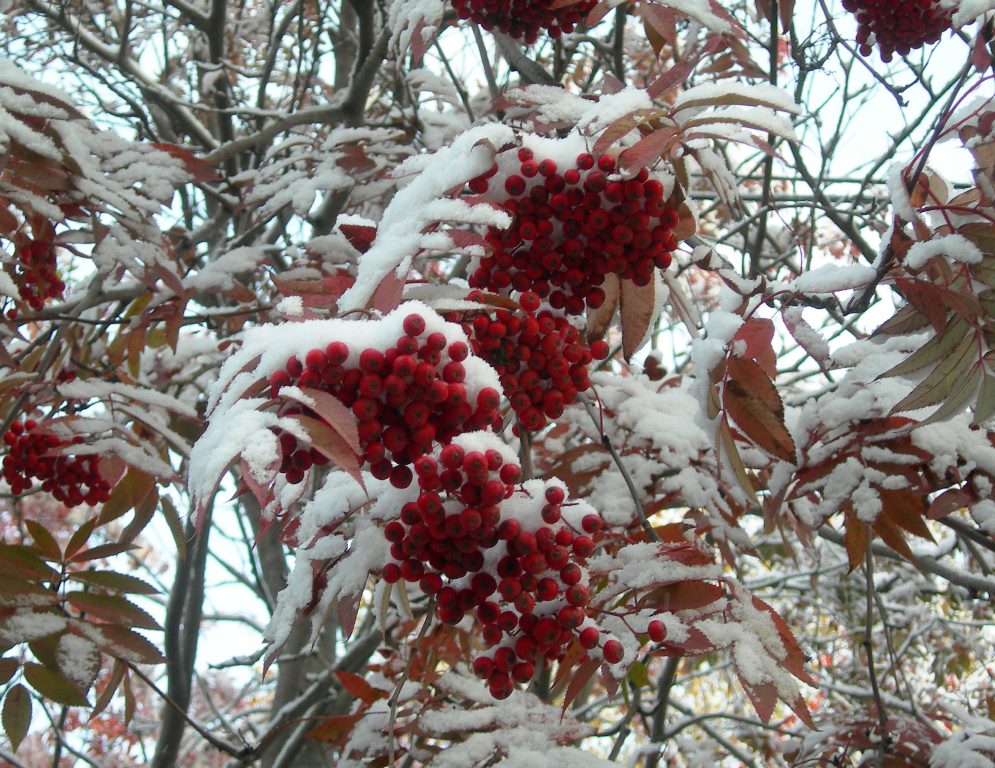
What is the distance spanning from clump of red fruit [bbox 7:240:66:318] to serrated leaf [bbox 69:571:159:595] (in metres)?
1.12

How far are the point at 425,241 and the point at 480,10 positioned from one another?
Answer: 1.32 metres

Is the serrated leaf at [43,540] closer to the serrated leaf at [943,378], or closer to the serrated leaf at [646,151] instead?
the serrated leaf at [646,151]

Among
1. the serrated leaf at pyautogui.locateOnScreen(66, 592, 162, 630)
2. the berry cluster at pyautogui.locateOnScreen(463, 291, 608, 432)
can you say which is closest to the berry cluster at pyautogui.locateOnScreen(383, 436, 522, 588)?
the berry cluster at pyautogui.locateOnScreen(463, 291, 608, 432)

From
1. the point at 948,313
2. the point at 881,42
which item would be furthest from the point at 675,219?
the point at 881,42

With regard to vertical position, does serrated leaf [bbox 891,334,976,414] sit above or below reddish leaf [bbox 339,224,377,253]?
below

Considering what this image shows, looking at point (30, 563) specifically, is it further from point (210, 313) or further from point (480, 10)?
point (480, 10)

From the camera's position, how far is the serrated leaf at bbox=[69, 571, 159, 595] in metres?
1.95

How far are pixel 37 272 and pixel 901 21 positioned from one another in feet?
9.08

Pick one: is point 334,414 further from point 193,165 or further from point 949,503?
point 193,165

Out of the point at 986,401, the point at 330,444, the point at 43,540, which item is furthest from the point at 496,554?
the point at 43,540

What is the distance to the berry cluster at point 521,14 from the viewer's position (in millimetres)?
2188

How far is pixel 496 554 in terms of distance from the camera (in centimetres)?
129

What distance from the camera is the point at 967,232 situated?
1.38m

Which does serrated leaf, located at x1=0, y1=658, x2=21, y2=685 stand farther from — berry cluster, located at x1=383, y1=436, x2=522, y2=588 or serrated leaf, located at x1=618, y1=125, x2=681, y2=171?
serrated leaf, located at x1=618, y1=125, x2=681, y2=171
